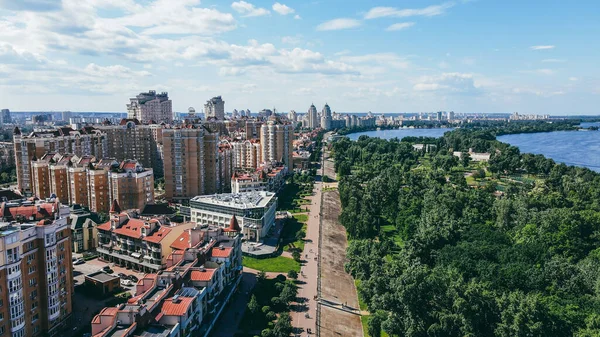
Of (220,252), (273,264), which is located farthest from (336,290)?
(220,252)

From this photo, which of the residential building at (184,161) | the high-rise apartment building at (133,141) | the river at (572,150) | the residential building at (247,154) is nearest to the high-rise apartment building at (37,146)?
the high-rise apartment building at (133,141)

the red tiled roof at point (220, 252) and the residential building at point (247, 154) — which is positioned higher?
the residential building at point (247, 154)

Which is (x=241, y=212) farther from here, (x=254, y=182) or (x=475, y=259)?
(x=475, y=259)

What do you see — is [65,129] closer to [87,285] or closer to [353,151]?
[87,285]

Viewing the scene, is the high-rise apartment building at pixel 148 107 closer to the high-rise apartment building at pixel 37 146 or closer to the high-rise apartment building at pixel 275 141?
the high-rise apartment building at pixel 275 141

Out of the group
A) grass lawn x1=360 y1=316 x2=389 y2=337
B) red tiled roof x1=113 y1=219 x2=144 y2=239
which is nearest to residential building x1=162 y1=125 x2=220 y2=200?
red tiled roof x1=113 y1=219 x2=144 y2=239
